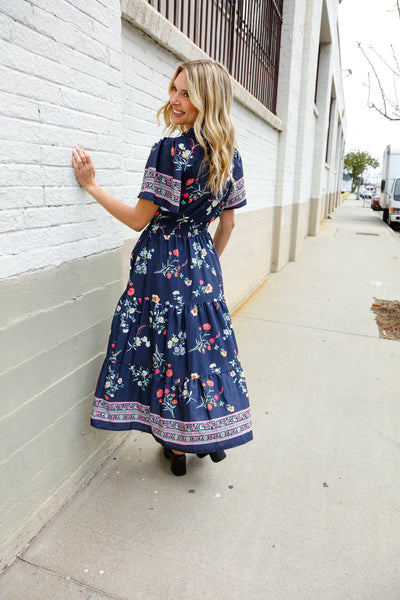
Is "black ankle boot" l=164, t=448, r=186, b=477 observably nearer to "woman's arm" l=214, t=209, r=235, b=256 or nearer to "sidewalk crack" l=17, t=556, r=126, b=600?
"sidewalk crack" l=17, t=556, r=126, b=600

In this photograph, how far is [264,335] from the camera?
452 centimetres

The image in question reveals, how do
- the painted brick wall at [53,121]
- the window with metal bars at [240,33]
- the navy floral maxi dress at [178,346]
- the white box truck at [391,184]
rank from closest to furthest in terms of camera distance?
the painted brick wall at [53,121], the navy floral maxi dress at [178,346], the window with metal bars at [240,33], the white box truck at [391,184]

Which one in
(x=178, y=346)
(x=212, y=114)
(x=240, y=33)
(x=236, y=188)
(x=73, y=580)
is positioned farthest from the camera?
(x=240, y=33)

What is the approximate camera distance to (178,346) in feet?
6.70

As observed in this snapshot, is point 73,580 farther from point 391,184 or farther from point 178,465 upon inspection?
point 391,184

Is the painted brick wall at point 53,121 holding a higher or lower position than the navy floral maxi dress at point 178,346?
higher

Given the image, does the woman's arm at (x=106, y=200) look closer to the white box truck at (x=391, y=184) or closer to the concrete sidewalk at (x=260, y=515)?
the concrete sidewalk at (x=260, y=515)

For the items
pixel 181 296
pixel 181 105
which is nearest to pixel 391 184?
pixel 181 105

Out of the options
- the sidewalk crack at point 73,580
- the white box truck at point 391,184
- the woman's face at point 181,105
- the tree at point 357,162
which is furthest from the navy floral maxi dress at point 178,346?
the tree at point 357,162

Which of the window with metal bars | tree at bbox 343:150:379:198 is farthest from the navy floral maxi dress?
tree at bbox 343:150:379:198

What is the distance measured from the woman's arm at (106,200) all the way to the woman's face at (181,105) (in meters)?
0.40

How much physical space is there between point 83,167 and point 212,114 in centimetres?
60

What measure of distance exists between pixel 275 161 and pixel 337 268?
252 centimetres

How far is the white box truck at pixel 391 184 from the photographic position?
664 inches
